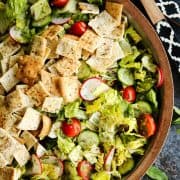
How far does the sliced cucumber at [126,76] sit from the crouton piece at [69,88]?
28 centimetres

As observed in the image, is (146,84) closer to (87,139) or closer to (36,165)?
(87,139)

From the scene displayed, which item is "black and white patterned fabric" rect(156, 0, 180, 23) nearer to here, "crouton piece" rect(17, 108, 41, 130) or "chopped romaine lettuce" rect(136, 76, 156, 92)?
"chopped romaine lettuce" rect(136, 76, 156, 92)

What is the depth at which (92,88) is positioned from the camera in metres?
4.07

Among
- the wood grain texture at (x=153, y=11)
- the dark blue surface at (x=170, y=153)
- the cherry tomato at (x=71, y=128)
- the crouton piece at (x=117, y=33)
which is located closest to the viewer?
the cherry tomato at (x=71, y=128)

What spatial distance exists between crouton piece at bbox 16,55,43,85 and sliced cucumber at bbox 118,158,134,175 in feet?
2.61

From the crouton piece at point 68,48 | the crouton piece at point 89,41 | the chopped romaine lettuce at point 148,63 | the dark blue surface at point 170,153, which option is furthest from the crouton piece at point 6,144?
the dark blue surface at point 170,153

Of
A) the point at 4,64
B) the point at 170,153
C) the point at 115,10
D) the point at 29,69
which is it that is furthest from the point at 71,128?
the point at 170,153

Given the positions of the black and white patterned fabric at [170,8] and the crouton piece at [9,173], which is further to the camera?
the black and white patterned fabric at [170,8]

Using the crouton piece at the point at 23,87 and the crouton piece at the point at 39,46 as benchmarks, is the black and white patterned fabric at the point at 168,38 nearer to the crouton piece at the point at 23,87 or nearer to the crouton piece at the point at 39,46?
the crouton piece at the point at 39,46

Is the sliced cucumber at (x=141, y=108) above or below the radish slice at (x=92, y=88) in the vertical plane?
below

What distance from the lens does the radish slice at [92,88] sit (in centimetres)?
407

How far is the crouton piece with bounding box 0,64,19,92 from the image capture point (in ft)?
13.1

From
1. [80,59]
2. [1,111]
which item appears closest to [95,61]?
[80,59]

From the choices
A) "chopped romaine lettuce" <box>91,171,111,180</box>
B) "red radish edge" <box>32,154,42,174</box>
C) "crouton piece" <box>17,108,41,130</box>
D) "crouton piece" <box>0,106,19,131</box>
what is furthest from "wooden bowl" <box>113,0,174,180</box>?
"crouton piece" <box>0,106,19,131</box>
